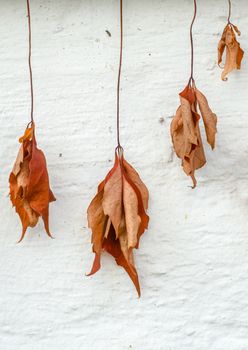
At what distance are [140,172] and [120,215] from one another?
125 mm

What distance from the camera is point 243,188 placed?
1.13 m

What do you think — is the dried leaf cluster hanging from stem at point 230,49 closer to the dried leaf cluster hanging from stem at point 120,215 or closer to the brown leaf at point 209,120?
the brown leaf at point 209,120

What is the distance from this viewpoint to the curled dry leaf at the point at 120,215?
41.5 inches

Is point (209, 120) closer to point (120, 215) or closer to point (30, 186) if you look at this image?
point (120, 215)

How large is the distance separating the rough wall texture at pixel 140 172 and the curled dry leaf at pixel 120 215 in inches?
2.0

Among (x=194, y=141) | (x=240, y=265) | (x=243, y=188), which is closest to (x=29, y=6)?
(x=194, y=141)

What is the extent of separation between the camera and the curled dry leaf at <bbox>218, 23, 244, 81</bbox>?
1.11 metres

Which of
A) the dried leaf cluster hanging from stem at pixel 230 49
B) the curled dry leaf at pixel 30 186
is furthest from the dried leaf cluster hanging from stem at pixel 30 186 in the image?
the dried leaf cluster hanging from stem at pixel 230 49

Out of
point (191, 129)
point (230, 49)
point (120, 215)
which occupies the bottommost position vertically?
point (120, 215)

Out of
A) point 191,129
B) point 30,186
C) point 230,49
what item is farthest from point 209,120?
point 30,186

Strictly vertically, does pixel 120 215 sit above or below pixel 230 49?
below

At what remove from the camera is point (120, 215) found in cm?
106

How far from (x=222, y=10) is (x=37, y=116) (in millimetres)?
437

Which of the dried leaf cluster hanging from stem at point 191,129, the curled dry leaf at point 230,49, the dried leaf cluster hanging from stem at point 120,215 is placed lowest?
the dried leaf cluster hanging from stem at point 120,215
